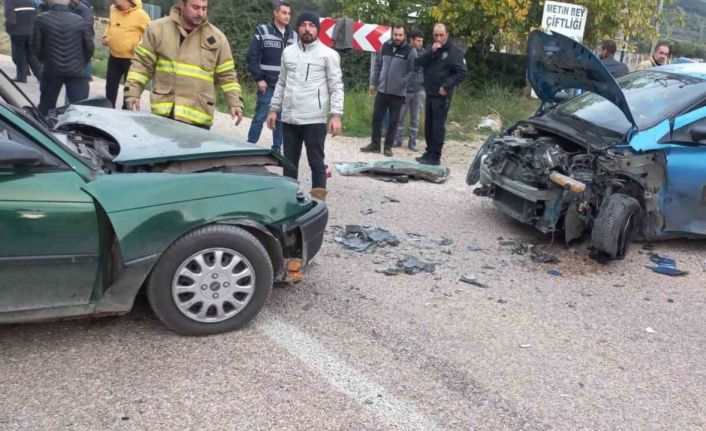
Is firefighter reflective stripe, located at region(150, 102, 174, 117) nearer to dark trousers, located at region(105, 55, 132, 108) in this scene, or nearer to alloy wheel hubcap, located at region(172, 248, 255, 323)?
alloy wheel hubcap, located at region(172, 248, 255, 323)

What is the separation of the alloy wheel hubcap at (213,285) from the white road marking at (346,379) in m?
0.30

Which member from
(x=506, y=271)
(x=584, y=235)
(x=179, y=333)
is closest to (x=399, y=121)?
(x=584, y=235)

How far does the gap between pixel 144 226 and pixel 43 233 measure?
0.46m

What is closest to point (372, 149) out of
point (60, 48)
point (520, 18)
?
point (60, 48)

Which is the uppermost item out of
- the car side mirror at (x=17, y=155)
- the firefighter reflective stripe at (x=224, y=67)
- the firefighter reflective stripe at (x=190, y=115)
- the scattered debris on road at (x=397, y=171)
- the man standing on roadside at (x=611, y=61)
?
the man standing on roadside at (x=611, y=61)

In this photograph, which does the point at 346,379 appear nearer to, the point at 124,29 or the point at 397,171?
the point at 397,171

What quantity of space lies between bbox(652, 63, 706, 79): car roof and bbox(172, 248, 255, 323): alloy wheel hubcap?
489 centimetres

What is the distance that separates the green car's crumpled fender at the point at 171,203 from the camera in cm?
329

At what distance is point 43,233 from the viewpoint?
3.18 m

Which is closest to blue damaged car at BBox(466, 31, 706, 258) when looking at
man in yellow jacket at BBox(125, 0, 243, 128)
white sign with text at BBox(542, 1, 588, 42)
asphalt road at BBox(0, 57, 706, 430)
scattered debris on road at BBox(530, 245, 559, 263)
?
scattered debris on road at BBox(530, 245, 559, 263)

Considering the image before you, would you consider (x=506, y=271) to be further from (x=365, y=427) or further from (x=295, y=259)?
(x=365, y=427)

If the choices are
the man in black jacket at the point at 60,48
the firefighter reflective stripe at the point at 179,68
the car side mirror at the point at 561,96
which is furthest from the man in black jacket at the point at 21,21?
the car side mirror at the point at 561,96

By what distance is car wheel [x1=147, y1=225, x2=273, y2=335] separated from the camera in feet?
11.4

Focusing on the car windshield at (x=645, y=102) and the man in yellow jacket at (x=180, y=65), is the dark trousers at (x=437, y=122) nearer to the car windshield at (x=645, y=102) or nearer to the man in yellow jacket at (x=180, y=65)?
the car windshield at (x=645, y=102)
